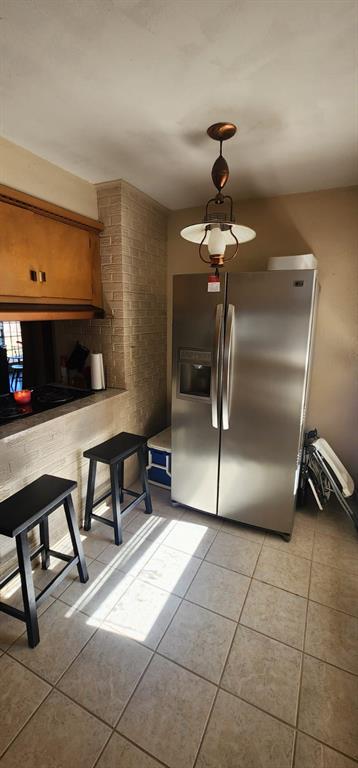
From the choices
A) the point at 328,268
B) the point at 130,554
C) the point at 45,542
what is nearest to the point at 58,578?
the point at 45,542

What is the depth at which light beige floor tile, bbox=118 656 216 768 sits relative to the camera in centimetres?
115

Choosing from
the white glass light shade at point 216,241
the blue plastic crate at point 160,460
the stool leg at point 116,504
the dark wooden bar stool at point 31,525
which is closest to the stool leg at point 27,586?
the dark wooden bar stool at point 31,525

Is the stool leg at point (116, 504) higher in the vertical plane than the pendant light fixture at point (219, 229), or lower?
lower

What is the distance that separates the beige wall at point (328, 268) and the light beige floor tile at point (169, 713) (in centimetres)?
Answer: 198

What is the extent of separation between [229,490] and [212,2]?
235 centimetres

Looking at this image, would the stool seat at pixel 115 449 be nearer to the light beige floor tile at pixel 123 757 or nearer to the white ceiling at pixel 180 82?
the light beige floor tile at pixel 123 757

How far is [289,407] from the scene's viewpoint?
1974 millimetres

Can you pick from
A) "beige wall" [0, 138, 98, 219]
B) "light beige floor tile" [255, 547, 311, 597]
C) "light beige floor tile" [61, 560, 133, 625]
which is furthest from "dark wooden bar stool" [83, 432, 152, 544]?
"beige wall" [0, 138, 98, 219]

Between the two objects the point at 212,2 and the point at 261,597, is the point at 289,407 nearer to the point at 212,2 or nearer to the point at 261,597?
the point at 261,597

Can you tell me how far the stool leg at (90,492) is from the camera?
215 cm

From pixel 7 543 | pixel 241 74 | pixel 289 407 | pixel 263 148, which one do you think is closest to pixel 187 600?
pixel 7 543

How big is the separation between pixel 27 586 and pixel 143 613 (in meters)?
0.62

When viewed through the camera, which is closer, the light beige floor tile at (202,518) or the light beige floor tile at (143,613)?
the light beige floor tile at (143,613)

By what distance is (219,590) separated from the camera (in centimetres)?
180
